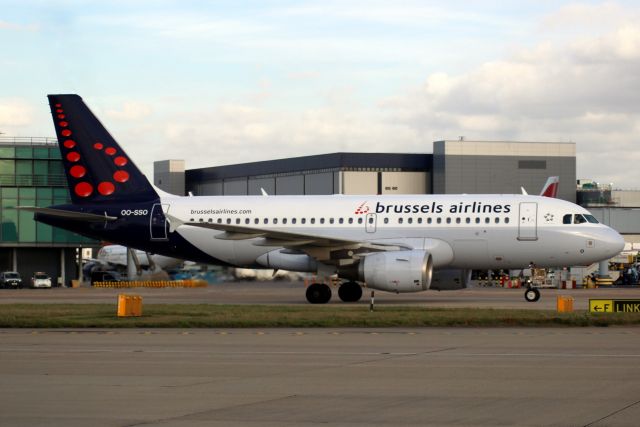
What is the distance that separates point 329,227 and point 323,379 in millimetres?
25374

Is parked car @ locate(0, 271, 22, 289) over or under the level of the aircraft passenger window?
under

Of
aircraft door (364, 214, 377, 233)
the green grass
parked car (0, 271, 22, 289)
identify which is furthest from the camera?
parked car (0, 271, 22, 289)

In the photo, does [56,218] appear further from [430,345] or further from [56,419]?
[56,419]

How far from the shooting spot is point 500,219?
136ft

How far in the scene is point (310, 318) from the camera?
101ft

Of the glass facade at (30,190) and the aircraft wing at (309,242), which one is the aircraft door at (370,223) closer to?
the aircraft wing at (309,242)

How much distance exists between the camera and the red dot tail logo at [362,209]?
1679 inches

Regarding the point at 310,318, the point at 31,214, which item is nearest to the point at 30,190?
the point at 31,214

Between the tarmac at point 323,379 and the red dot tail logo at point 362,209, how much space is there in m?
15.8

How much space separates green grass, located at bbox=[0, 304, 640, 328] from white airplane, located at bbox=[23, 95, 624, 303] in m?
6.14

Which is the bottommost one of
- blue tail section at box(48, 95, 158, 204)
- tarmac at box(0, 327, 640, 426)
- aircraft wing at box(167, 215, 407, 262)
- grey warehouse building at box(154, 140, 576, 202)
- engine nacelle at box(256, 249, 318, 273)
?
tarmac at box(0, 327, 640, 426)

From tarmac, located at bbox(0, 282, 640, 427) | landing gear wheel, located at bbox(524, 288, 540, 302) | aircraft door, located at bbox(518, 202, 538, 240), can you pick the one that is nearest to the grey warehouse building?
landing gear wheel, located at bbox(524, 288, 540, 302)

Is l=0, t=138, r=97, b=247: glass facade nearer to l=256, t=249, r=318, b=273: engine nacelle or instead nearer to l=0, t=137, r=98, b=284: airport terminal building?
l=0, t=137, r=98, b=284: airport terminal building

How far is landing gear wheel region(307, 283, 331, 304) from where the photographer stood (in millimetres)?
41625
